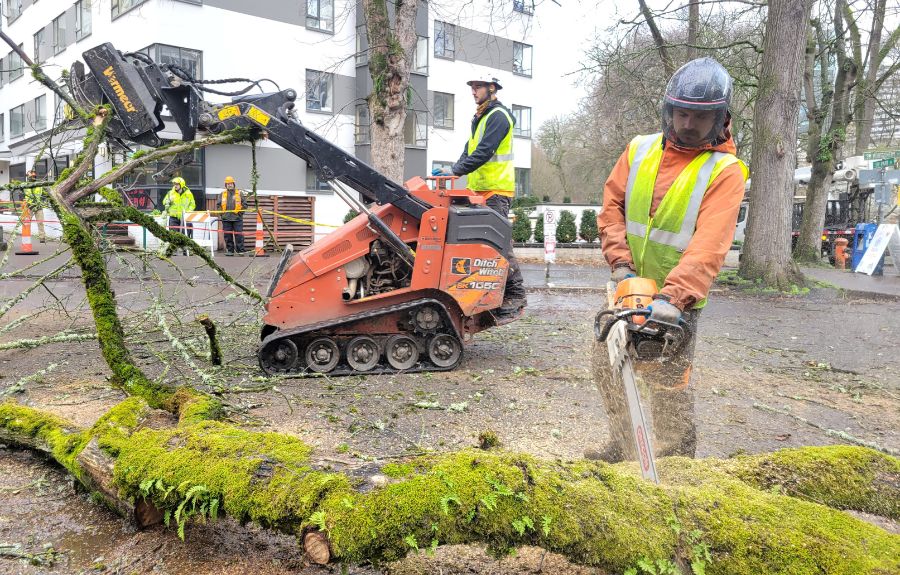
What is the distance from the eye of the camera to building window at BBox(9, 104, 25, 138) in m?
31.1

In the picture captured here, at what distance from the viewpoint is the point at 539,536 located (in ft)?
7.55

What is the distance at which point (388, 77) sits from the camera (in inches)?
394

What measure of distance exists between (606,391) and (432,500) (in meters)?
1.27

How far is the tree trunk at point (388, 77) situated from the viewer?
9.91 meters

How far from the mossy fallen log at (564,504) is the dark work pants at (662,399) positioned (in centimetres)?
46

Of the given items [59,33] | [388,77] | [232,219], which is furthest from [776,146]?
[59,33]

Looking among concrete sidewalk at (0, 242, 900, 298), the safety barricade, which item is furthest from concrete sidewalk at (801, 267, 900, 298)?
the safety barricade

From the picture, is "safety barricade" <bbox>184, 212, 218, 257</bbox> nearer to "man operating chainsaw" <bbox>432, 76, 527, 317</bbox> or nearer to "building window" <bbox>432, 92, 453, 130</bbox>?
"man operating chainsaw" <bbox>432, 76, 527, 317</bbox>

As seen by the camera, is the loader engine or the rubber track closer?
the rubber track

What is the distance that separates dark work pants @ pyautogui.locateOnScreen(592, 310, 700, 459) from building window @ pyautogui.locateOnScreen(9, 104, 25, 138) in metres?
34.7

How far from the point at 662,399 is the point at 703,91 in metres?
1.40

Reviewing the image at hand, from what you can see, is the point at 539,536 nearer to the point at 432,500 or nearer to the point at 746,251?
the point at 432,500

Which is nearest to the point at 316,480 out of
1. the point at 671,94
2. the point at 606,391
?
the point at 606,391

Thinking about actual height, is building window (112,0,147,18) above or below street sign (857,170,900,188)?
above
